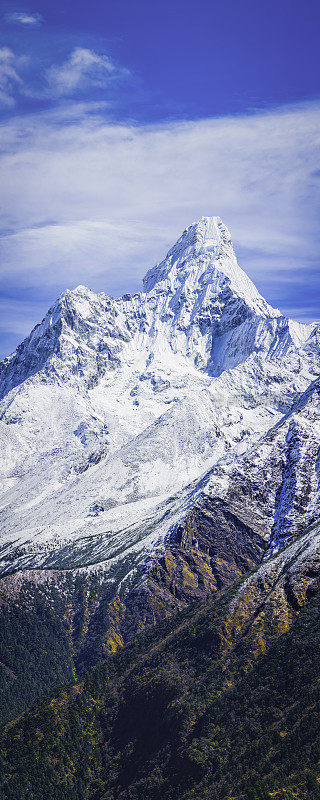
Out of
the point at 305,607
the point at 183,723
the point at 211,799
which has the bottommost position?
the point at 211,799

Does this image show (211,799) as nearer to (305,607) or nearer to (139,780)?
(139,780)

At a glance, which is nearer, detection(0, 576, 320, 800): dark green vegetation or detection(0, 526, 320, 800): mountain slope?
detection(0, 576, 320, 800): dark green vegetation

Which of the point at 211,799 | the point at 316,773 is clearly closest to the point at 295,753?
the point at 316,773

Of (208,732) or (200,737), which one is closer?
(208,732)

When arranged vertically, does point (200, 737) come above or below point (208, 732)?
below

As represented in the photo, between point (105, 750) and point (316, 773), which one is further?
point (105, 750)

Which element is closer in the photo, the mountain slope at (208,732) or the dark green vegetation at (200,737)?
the dark green vegetation at (200,737)

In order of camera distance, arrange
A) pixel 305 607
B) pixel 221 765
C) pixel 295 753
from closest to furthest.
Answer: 1. pixel 295 753
2. pixel 221 765
3. pixel 305 607

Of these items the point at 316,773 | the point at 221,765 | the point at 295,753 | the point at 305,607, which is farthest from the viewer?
the point at 305,607
